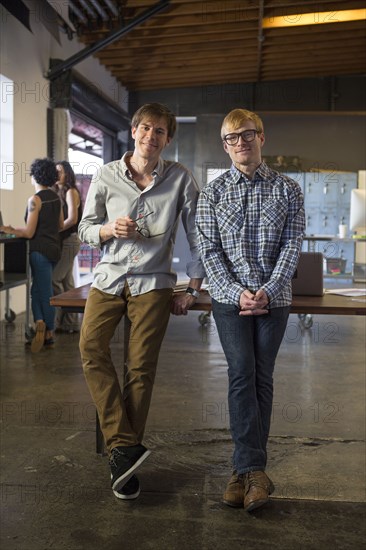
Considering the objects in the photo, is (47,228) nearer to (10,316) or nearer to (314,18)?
(10,316)

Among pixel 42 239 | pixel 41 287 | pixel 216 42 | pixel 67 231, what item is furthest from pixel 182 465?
pixel 216 42

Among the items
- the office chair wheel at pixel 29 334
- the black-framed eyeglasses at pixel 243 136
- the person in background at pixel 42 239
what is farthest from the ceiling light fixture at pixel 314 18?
the black-framed eyeglasses at pixel 243 136

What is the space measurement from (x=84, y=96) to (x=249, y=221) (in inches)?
270

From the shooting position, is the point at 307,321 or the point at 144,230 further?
the point at 307,321

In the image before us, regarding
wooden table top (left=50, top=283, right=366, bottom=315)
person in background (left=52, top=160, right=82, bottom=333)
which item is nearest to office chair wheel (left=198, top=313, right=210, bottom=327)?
person in background (left=52, top=160, right=82, bottom=333)

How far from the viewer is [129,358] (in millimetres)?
2609

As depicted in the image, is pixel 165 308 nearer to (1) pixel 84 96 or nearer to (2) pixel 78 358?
(2) pixel 78 358

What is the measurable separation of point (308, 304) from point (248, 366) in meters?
0.48

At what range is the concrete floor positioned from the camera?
2246 millimetres

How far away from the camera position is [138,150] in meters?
2.58

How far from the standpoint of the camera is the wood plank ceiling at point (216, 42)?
829 cm

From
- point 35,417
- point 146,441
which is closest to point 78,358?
point 35,417

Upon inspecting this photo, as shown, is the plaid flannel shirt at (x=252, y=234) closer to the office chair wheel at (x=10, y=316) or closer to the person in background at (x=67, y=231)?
the person in background at (x=67, y=231)

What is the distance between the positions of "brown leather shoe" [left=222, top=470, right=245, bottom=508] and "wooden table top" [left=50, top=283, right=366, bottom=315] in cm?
70
